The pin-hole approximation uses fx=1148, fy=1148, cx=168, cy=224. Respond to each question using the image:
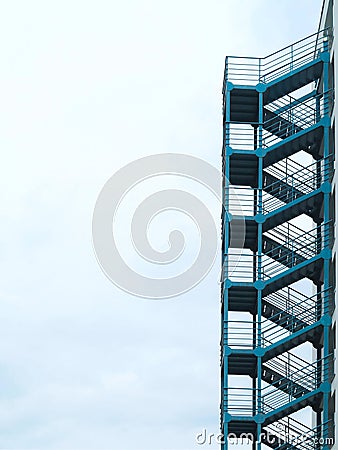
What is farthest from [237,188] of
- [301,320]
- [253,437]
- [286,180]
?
[253,437]

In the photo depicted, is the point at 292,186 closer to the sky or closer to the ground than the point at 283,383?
closer to the sky

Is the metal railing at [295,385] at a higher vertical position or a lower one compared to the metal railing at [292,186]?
lower

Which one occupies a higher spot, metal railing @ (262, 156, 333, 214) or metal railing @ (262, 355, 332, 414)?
metal railing @ (262, 156, 333, 214)

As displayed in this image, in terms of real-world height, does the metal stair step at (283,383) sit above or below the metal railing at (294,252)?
below

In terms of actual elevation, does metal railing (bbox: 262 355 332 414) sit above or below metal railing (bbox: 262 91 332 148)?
below

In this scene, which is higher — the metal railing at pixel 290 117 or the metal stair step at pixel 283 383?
the metal railing at pixel 290 117

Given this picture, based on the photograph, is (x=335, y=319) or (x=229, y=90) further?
(x=229, y=90)

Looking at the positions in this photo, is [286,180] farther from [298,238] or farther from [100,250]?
[100,250]

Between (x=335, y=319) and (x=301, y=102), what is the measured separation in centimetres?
1174

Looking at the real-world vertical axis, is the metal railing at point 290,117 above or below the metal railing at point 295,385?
above

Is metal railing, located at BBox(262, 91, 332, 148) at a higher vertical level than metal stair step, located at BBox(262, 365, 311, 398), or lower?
higher

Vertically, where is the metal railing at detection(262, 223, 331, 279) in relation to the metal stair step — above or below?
above

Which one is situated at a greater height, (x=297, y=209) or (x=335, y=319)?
(x=297, y=209)

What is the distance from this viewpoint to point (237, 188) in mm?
56625
